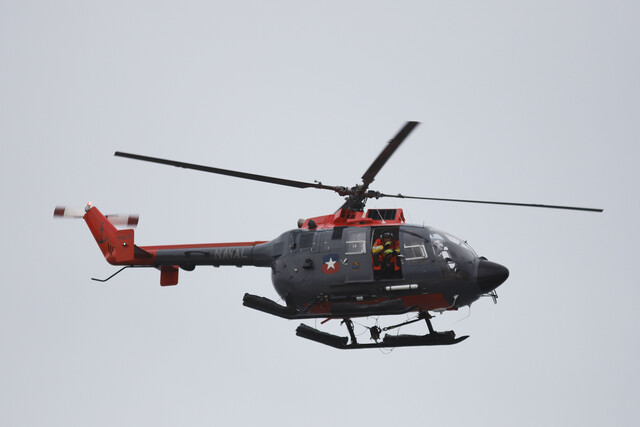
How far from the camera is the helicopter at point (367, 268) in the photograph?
21.8 metres

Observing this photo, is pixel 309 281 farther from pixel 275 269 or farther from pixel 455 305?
pixel 455 305

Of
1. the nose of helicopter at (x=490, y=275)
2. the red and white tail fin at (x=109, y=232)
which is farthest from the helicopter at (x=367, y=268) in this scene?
the red and white tail fin at (x=109, y=232)

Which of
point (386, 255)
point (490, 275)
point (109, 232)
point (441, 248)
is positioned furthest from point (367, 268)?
point (109, 232)

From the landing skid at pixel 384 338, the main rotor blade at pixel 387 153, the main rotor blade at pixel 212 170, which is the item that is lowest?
the landing skid at pixel 384 338

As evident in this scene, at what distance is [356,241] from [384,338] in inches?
90.4

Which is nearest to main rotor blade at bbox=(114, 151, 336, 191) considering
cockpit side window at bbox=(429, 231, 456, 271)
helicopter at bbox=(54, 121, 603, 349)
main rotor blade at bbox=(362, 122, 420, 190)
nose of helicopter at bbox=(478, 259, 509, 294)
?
helicopter at bbox=(54, 121, 603, 349)

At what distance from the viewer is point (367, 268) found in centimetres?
2220

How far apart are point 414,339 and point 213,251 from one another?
222 inches

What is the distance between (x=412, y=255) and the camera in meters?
22.0

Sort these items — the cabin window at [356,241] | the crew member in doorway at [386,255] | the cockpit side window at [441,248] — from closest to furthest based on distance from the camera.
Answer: the cockpit side window at [441,248] → the crew member in doorway at [386,255] → the cabin window at [356,241]

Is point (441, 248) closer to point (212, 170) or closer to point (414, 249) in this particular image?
point (414, 249)

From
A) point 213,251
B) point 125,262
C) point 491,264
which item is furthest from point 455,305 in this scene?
point 125,262

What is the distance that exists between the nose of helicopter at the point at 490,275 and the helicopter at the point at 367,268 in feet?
0.07

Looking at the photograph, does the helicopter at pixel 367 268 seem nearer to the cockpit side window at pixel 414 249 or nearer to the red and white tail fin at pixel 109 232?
the cockpit side window at pixel 414 249
